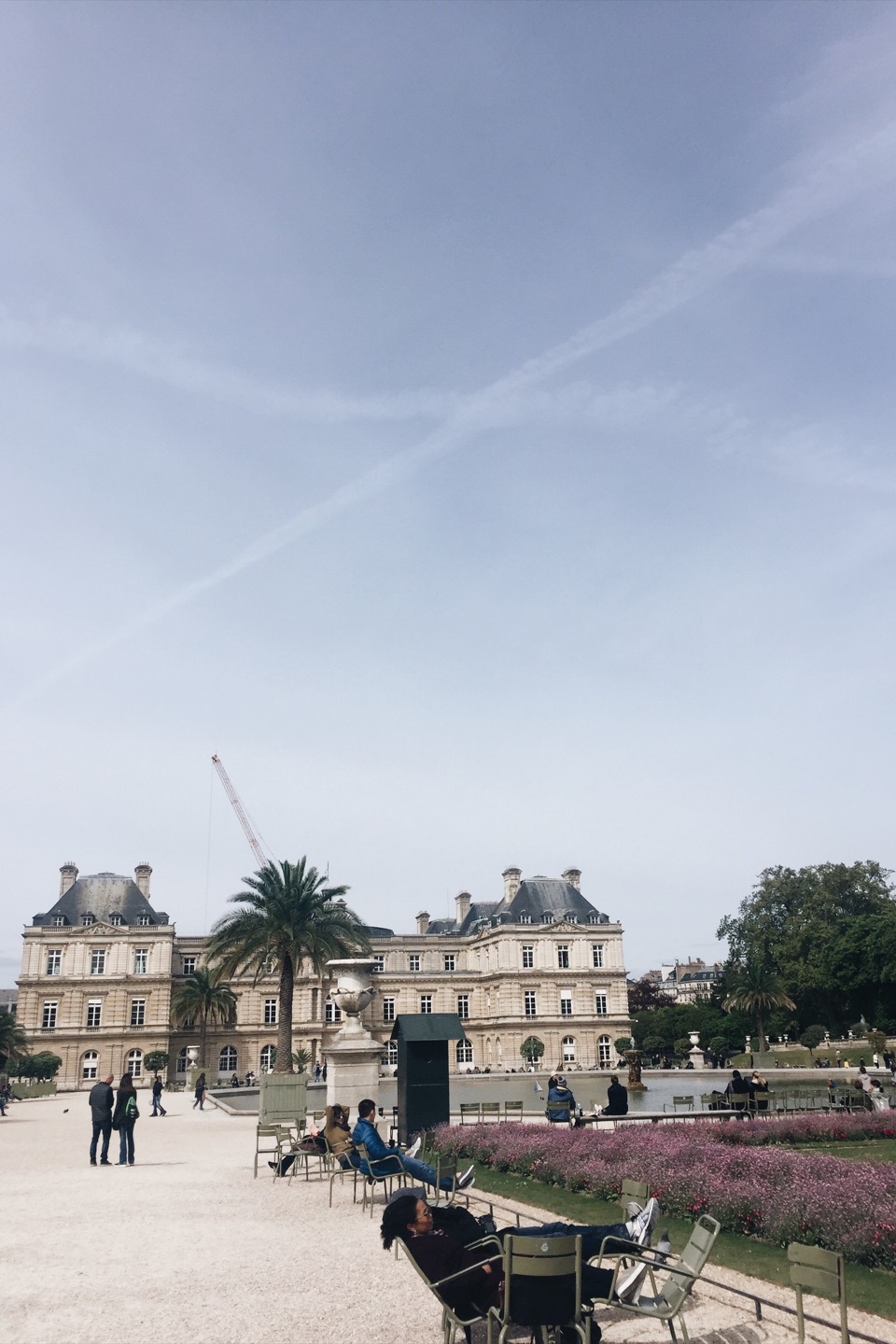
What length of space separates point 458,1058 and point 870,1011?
2938cm

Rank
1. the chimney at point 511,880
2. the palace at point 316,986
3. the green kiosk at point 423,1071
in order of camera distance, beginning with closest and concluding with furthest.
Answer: the green kiosk at point 423,1071 → the palace at point 316,986 → the chimney at point 511,880

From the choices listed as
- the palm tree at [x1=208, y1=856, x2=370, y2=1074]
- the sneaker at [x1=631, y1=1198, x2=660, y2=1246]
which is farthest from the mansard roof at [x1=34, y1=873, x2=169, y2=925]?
the sneaker at [x1=631, y1=1198, x2=660, y2=1246]

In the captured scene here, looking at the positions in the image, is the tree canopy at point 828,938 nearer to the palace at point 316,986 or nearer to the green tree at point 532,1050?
the palace at point 316,986

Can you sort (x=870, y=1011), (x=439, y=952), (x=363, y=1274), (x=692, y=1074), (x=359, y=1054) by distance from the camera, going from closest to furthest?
(x=363, y=1274)
(x=359, y=1054)
(x=692, y=1074)
(x=870, y=1011)
(x=439, y=952)

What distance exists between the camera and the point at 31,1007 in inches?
2687

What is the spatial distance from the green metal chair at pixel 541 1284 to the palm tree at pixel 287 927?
34.8m

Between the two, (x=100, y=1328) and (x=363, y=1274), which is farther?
(x=363, y=1274)

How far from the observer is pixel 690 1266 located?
7.42m

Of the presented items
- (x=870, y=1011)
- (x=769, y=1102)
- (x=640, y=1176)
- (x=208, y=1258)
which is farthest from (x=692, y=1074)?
(x=208, y=1258)

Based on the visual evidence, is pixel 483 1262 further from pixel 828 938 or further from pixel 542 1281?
pixel 828 938

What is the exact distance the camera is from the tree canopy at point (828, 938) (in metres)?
61.9

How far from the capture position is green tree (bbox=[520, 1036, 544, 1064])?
7025 cm

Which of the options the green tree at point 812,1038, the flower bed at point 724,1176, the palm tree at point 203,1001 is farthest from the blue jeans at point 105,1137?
the green tree at point 812,1038

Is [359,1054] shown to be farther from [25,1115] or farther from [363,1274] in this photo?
[25,1115]
